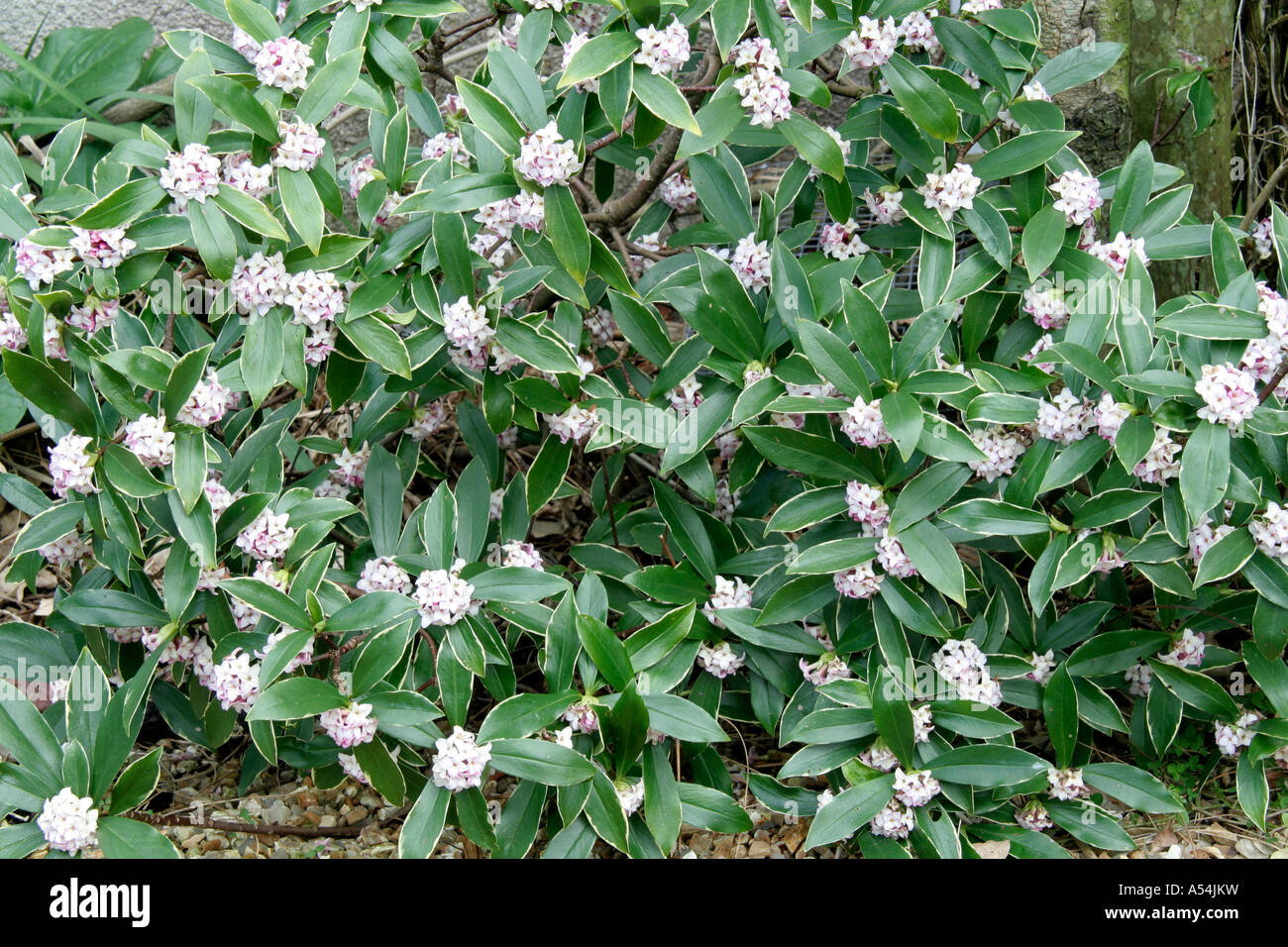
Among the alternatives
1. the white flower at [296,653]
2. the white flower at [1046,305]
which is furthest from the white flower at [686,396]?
the white flower at [296,653]

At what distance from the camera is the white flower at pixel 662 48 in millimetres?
1626

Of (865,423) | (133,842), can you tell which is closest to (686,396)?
(865,423)

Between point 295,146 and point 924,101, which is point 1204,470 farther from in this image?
point 295,146

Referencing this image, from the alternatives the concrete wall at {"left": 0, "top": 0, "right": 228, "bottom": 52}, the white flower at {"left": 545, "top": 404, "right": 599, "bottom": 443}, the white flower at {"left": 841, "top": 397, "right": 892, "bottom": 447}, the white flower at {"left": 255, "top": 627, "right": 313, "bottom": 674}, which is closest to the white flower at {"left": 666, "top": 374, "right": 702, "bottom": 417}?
the white flower at {"left": 545, "top": 404, "right": 599, "bottom": 443}

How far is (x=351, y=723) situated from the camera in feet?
5.18

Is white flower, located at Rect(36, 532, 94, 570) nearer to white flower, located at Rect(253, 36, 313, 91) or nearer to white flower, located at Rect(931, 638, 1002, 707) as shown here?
white flower, located at Rect(253, 36, 313, 91)

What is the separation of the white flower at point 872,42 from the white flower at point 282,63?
88cm

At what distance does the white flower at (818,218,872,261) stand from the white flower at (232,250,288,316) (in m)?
0.95

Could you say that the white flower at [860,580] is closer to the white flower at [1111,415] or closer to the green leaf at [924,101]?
the white flower at [1111,415]

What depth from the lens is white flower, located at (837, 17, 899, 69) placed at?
180 cm

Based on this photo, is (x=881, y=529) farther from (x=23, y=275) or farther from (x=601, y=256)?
(x=23, y=275)

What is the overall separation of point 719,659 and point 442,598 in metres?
0.48

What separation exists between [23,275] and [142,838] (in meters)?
0.87
